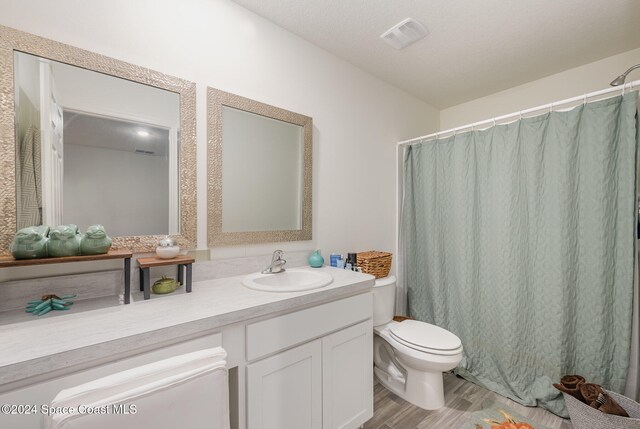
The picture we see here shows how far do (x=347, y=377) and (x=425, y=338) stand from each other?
647 mm

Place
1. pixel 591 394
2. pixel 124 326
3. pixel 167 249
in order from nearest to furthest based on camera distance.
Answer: pixel 124 326 → pixel 167 249 → pixel 591 394

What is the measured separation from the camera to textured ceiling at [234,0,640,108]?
1530 mm

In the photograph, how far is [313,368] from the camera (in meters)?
1.22

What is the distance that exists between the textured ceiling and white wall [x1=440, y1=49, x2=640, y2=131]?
7 centimetres

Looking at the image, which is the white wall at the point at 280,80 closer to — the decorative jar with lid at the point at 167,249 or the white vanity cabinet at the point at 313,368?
the decorative jar with lid at the point at 167,249

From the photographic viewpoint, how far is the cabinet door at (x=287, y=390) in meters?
1.05

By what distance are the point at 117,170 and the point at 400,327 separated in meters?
1.88

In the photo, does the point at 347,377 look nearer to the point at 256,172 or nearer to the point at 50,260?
the point at 256,172

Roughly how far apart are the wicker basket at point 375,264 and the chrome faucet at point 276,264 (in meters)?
0.57

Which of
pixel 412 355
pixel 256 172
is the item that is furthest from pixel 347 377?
pixel 256 172

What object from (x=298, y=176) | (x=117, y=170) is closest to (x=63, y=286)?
(x=117, y=170)

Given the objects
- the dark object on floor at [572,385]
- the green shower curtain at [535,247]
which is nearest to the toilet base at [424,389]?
the green shower curtain at [535,247]

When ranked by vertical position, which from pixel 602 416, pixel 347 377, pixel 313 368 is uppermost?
pixel 313 368

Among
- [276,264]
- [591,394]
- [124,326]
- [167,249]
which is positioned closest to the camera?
[124,326]
